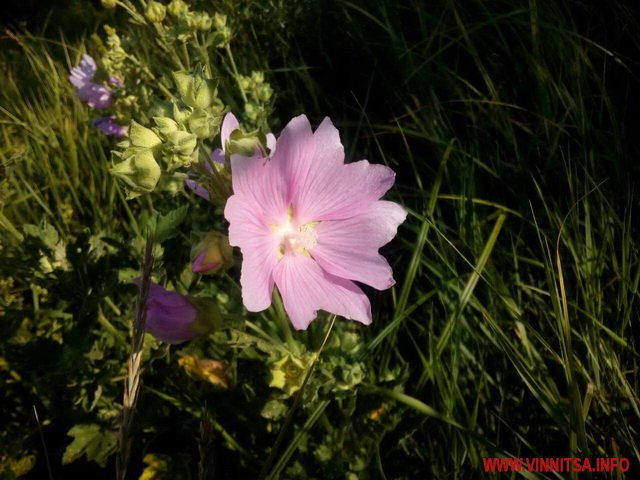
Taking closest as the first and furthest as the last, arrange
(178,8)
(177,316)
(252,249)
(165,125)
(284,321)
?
1. (165,125)
2. (252,249)
3. (177,316)
4. (284,321)
5. (178,8)

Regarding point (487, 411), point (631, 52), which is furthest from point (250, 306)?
point (631, 52)

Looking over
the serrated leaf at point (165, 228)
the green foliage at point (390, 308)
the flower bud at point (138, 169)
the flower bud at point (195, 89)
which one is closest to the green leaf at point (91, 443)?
the green foliage at point (390, 308)

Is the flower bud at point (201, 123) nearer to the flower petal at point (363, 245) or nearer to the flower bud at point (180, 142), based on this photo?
the flower bud at point (180, 142)

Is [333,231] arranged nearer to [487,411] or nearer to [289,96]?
[487,411]

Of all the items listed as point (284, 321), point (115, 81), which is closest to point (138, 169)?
point (284, 321)

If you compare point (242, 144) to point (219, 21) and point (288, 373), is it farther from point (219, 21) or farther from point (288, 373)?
point (219, 21)

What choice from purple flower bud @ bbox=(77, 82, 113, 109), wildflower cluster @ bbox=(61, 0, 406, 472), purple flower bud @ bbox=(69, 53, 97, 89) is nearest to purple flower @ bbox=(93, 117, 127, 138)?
purple flower bud @ bbox=(77, 82, 113, 109)
